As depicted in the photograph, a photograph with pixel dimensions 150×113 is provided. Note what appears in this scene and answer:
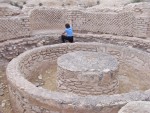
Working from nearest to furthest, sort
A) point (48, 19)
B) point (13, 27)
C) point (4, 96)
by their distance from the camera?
1. point (4, 96)
2. point (13, 27)
3. point (48, 19)

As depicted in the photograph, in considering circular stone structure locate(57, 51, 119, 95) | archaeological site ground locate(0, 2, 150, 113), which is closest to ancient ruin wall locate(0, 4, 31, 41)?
archaeological site ground locate(0, 2, 150, 113)

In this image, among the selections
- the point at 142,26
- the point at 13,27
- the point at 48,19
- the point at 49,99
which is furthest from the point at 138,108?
the point at 48,19

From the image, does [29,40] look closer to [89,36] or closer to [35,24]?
[35,24]

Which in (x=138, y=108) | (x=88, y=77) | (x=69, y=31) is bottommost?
(x=88, y=77)

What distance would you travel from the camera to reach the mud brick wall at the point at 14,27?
352 inches

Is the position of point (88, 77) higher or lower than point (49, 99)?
lower

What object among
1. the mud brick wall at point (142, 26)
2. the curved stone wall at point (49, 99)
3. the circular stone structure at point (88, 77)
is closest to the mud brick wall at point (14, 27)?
the curved stone wall at point (49, 99)

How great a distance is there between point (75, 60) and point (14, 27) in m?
3.19

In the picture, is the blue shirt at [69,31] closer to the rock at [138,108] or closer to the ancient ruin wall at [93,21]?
the ancient ruin wall at [93,21]

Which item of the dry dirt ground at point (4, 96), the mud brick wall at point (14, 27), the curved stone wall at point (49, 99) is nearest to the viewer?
the curved stone wall at point (49, 99)

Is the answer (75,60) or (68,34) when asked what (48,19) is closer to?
(68,34)

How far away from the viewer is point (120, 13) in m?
9.48

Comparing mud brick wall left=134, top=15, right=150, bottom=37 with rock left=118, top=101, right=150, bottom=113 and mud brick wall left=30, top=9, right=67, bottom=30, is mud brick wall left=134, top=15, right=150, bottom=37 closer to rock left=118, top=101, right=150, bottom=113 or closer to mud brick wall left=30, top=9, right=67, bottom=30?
mud brick wall left=30, top=9, right=67, bottom=30

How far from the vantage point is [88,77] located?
6.23 meters
